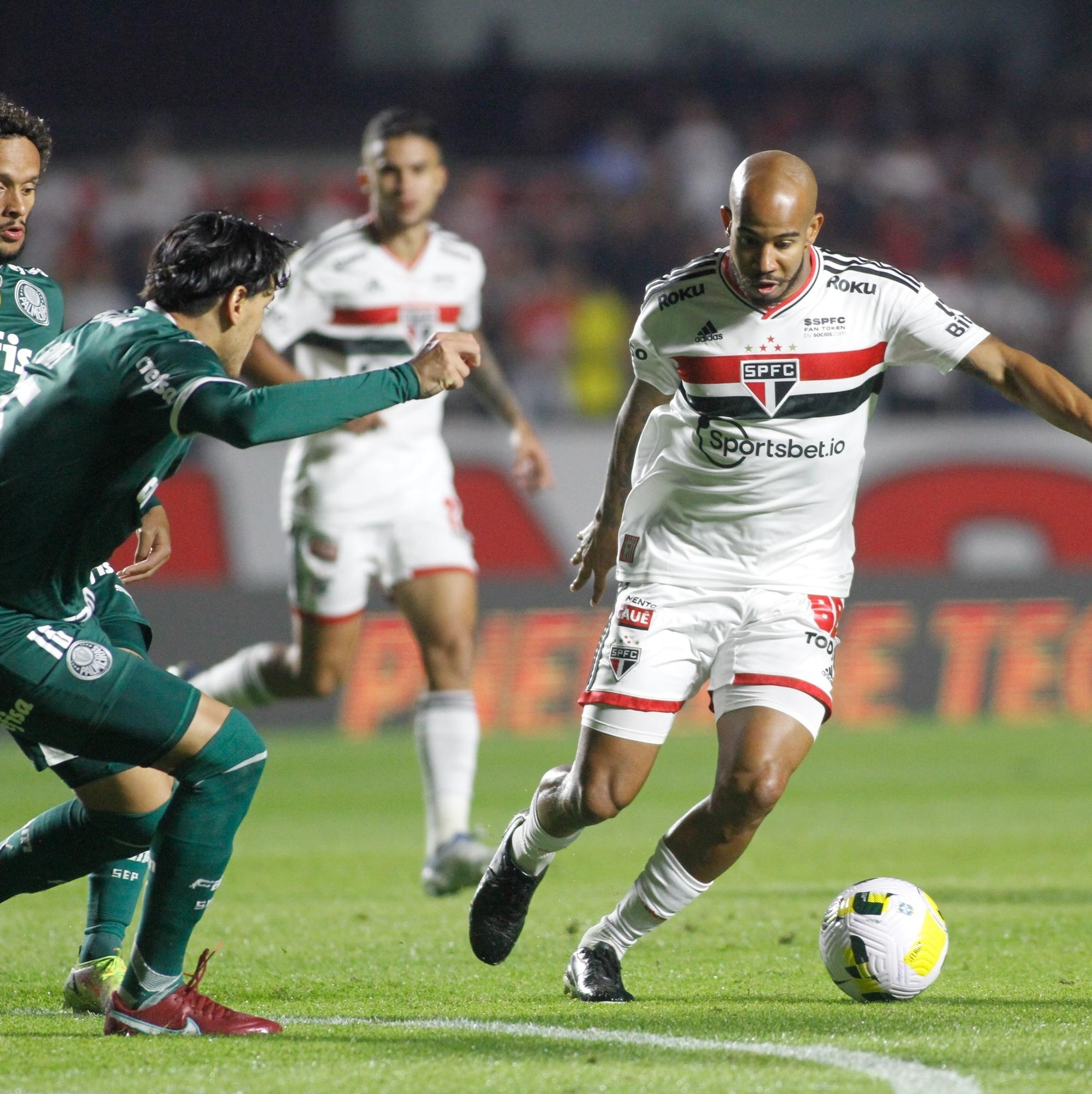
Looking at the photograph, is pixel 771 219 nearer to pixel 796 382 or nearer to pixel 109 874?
pixel 796 382

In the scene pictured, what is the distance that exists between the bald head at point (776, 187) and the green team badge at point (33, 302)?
73.8 inches

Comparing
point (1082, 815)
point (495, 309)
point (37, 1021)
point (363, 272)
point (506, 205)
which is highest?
point (506, 205)

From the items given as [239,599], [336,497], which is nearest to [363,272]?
[336,497]

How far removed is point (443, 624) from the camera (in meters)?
6.90

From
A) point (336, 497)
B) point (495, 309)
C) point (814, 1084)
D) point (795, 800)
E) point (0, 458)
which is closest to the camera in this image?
point (814, 1084)

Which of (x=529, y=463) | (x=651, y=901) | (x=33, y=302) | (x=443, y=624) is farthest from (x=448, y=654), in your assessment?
(x=33, y=302)

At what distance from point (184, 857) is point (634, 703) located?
129cm

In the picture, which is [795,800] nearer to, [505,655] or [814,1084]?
[505,655]

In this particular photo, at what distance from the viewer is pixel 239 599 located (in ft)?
42.5

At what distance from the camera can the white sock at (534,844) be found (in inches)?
189

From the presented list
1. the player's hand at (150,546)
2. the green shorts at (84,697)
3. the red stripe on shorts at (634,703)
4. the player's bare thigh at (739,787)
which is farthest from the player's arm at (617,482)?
the green shorts at (84,697)

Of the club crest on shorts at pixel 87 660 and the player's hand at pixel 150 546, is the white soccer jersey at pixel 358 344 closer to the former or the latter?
the player's hand at pixel 150 546

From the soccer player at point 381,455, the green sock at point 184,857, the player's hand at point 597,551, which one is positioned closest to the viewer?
the green sock at point 184,857

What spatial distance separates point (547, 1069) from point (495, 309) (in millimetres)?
12218
